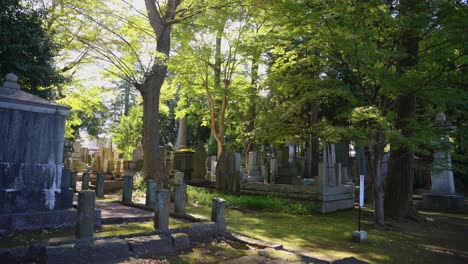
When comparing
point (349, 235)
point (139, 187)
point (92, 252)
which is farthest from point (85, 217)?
point (139, 187)

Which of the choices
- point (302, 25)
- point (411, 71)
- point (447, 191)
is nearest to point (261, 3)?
point (302, 25)

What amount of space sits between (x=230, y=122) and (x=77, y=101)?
7772 millimetres

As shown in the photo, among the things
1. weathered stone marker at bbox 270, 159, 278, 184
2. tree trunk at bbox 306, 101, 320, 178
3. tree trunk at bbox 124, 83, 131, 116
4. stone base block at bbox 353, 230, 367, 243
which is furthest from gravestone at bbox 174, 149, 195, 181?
tree trunk at bbox 124, 83, 131, 116

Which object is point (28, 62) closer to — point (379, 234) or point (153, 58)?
point (153, 58)

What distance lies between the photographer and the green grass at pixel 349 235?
20.4 ft

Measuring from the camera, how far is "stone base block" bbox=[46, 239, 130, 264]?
4.22m

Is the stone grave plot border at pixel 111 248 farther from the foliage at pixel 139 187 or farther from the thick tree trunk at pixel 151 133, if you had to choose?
the thick tree trunk at pixel 151 133

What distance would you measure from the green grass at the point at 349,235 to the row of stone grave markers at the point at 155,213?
3.18 ft

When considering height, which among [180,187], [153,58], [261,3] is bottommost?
[180,187]

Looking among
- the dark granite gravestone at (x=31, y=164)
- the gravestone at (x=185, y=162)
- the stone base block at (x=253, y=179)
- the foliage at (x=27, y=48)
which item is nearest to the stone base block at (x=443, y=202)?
the stone base block at (x=253, y=179)

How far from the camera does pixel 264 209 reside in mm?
11234

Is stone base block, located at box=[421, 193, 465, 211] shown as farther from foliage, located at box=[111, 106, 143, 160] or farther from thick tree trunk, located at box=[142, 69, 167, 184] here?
foliage, located at box=[111, 106, 143, 160]

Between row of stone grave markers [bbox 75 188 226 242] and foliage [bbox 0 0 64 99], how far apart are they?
4.81 metres

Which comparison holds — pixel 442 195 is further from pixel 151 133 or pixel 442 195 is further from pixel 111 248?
pixel 111 248
